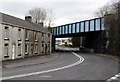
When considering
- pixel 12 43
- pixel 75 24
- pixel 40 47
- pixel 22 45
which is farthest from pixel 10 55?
pixel 75 24

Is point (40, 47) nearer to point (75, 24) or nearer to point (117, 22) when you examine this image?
point (117, 22)

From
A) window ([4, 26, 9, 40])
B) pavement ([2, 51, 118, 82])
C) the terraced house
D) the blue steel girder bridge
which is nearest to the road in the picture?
pavement ([2, 51, 118, 82])

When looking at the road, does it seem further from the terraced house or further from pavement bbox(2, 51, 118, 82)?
the terraced house

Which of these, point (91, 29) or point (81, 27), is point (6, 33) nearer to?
point (91, 29)

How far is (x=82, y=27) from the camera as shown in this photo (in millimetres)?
58219

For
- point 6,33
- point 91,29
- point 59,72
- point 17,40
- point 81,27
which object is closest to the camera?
point 59,72

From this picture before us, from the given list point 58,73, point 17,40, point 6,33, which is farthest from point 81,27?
point 58,73

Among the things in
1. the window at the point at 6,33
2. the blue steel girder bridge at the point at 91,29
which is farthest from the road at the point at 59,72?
the blue steel girder bridge at the point at 91,29

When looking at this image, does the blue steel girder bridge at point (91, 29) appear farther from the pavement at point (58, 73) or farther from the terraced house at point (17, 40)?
the pavement at point (58, 73)

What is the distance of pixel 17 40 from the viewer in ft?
94.7

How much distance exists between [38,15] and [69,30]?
11.4 meters

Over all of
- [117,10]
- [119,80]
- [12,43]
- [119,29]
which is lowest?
[119,80]

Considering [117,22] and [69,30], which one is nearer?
[117,22]

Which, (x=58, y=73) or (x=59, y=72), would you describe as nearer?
(x=58, y=73)
